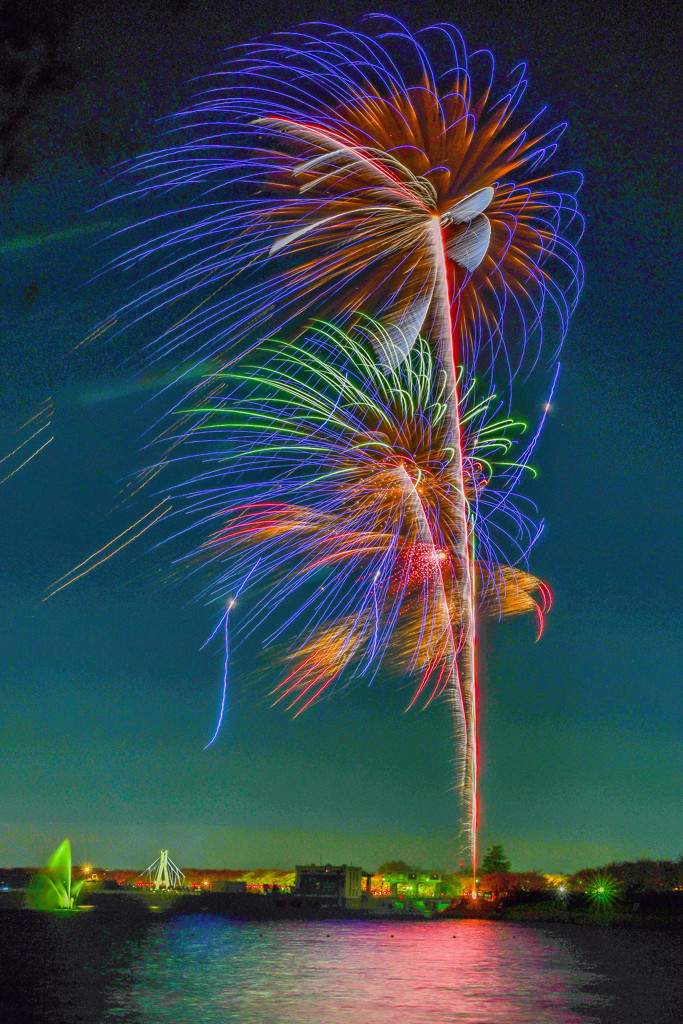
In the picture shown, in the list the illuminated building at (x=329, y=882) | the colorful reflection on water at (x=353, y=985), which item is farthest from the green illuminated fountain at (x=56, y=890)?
the colorful reflection on water at (x=353, y=985)

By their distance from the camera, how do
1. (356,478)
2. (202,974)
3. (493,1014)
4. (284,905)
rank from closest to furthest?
(356,478)
(493,1014)
(202,974)
(284,905)

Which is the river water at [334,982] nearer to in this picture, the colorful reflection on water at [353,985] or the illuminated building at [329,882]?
the colorful reflection on water at [353,985]

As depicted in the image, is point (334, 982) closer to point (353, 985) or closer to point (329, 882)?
point (353, 985)

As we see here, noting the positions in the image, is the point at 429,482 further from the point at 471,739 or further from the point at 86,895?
the point at 86,895

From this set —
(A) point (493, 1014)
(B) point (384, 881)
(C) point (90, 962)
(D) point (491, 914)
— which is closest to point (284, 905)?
(B) point (384, 881)

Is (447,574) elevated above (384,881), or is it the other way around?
(447,574)

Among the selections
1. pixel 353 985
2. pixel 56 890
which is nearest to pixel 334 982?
pixel 353 985

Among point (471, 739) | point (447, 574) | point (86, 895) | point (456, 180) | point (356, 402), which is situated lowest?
point (86, 895)
